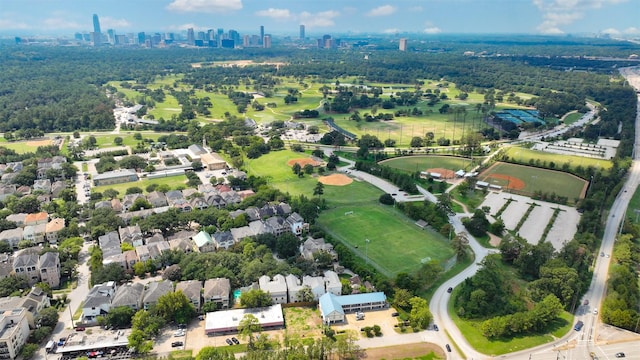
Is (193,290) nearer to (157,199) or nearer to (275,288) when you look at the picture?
(275,288)

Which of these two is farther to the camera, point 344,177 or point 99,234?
point 344,177

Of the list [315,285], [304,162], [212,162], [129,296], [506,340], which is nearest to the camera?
[506,340]

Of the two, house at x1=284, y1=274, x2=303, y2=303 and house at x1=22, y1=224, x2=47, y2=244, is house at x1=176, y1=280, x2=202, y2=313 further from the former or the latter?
house at x1=22, y1=224, x2=47, y2=244

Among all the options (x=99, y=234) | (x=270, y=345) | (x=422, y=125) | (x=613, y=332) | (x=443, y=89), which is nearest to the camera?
(x=270, y=345)

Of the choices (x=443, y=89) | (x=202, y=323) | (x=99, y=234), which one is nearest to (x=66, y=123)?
(x=99, y=234)

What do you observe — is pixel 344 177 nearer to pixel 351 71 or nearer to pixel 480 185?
pixel 480 185

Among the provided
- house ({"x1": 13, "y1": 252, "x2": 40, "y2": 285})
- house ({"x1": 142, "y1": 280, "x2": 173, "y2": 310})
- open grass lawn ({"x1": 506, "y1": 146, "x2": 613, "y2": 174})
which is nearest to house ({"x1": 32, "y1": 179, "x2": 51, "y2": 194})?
house ({"x1": 13, "y1": 252, "x2": 40, "y2": 285})

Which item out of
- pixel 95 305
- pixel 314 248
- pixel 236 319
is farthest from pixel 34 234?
pixel 314 248
